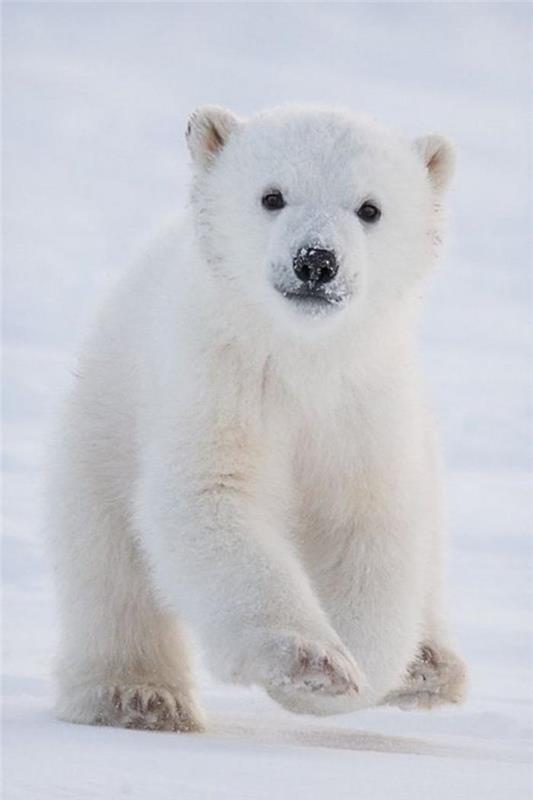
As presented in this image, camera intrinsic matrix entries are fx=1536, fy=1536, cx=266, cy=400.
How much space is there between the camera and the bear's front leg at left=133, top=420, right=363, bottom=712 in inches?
169

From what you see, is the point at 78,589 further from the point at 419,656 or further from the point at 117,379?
the point at 419,656

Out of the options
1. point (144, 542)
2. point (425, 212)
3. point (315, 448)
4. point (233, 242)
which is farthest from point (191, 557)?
point (425, 212)

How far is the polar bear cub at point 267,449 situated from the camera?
4.64 meters

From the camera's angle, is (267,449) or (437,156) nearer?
(267,449)

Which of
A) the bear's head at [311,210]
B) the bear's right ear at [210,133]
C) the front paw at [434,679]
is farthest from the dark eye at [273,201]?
the front paw at [434,679]

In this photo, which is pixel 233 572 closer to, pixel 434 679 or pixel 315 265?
pixel 315 265

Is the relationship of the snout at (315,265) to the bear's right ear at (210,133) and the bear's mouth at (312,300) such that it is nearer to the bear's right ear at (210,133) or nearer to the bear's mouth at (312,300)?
the bear's mouth at (312,300)

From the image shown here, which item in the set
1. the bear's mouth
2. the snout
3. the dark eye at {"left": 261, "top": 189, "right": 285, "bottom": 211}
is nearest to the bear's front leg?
the bear's mouth

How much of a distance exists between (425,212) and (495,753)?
1.81 meters

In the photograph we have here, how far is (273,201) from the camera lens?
488cm

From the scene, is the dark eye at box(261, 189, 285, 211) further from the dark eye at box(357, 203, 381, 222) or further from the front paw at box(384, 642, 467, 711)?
the front paw at box(384, 642, 467, 711)

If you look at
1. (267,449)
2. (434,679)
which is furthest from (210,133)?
(434,679)

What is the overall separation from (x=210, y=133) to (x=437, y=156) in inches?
32.0

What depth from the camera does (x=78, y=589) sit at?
5.57m
